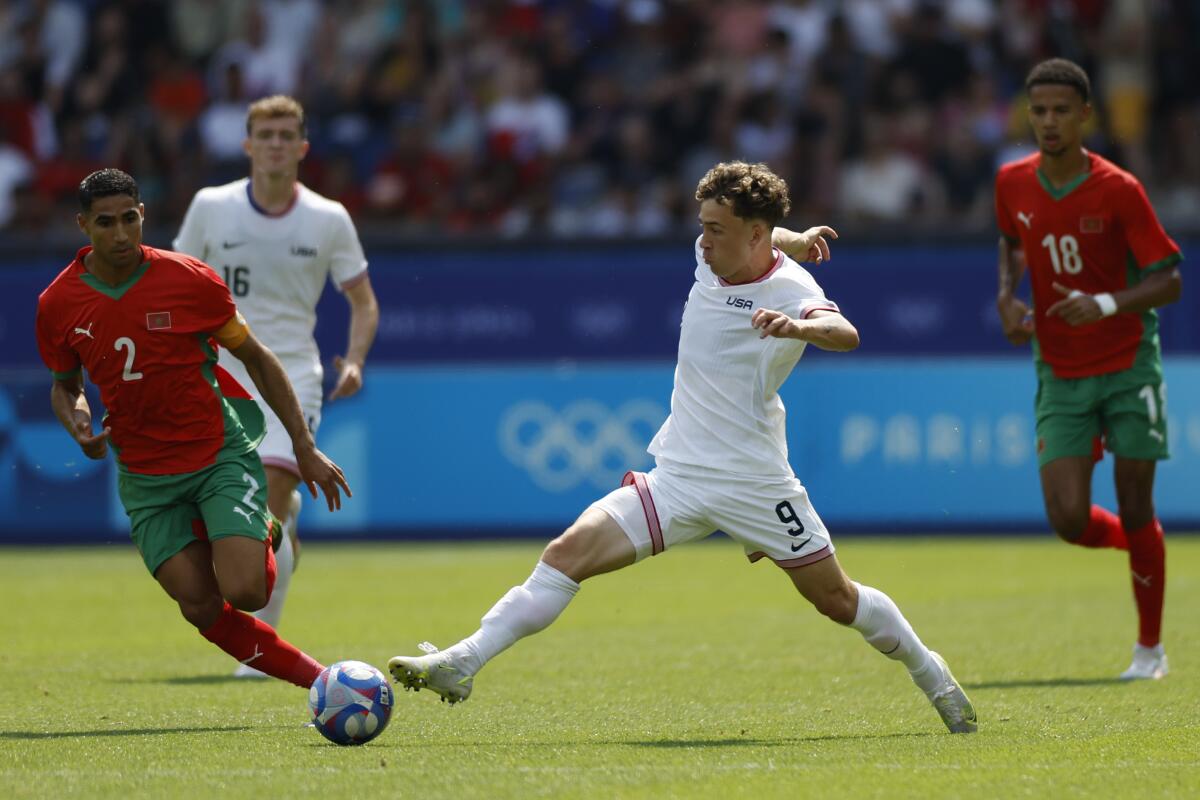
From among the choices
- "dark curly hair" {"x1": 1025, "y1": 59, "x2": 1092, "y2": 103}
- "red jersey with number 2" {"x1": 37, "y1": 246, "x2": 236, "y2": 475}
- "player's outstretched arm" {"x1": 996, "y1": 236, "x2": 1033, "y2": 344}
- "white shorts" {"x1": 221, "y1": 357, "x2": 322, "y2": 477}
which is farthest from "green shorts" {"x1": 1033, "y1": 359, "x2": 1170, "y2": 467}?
"red jersey with number 2" {"x1": 37, "y1": 246, "x2": 236, "y2": 475}

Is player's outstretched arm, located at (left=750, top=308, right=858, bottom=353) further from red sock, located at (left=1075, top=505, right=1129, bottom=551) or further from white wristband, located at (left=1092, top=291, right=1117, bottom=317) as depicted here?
red sock, located at (left=1075, top=505, right=1129, bottom=551)

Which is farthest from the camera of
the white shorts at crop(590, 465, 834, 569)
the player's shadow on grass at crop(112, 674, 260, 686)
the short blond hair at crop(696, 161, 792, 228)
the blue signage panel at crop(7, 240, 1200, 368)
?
the blue signage panel at crop(7, 240, 1200, 368)

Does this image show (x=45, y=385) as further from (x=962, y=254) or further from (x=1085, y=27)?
(x=1085, y=27)

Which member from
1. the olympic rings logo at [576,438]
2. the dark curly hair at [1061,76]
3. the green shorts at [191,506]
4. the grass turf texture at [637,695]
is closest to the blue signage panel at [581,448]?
the olympic rings logo at [576,438]

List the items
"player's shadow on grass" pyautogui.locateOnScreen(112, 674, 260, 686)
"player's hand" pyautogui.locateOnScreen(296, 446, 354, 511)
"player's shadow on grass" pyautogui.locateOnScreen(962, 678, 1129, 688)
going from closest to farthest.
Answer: "player's hand" pyautogui.locateOnScreen(296, 446, 354, 511), "player's shadow on grass" pyautogui.locateOnScreen(962, 678, 1129, 688), "player's shadow on grass" pyautogui.locateOnScreen(112, 674, 260, 686)

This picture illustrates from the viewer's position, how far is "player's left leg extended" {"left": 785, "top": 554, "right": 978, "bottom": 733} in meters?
6.98

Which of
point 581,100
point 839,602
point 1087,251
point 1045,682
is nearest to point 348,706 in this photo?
point 839,602

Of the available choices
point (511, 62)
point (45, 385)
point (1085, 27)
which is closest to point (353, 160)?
point (511, 62)

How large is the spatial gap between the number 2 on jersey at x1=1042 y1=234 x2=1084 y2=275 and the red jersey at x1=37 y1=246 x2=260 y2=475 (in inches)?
155

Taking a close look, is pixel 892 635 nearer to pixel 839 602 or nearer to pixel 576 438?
pixel 839 602

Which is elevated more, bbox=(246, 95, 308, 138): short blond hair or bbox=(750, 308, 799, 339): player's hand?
bbox=(246, 95, 308, 138): short blond hair

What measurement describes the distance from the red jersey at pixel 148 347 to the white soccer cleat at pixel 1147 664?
4.19 metres

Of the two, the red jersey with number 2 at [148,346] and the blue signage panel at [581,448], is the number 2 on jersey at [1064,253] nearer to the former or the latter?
the red jersey with number 2 at [148,346]

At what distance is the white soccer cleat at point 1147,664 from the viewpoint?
8758 mm
